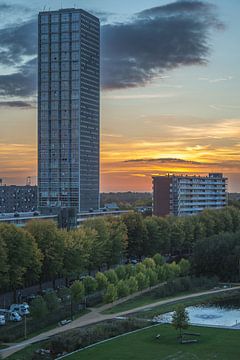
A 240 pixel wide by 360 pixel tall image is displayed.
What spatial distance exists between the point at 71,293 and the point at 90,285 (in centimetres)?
351

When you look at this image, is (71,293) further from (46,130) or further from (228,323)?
(46,130)

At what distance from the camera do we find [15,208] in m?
178

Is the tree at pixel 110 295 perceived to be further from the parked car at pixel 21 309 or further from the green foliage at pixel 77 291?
the parked car at pixel 21 309

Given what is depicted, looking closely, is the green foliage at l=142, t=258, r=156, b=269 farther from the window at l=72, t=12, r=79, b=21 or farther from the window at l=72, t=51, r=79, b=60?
the window at l=72, t=12, r=79, b=21

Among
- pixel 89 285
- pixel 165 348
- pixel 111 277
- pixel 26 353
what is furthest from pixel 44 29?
pixel 165 348

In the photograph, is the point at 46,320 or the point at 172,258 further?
the point at 172,258

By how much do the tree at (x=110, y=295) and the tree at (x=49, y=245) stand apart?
743cm

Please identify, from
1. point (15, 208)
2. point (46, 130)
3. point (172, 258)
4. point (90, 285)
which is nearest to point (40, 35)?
point (46, 130)

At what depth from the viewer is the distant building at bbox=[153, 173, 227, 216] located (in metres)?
150

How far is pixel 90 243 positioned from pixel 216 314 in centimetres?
2068

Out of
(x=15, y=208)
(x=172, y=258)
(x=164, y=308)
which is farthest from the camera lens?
(x=15, y=208)

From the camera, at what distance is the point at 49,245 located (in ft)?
221

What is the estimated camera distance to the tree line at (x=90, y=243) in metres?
62.0

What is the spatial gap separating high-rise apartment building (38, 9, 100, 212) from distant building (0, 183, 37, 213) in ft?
95.5
